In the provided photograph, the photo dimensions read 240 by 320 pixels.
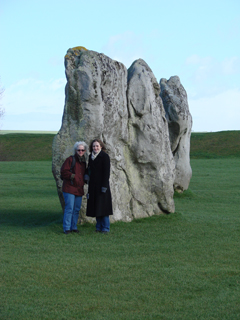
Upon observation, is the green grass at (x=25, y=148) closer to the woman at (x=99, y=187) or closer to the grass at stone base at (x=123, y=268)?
the grass at stone base at (x=123, y=268)

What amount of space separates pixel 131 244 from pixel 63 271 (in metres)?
2.21

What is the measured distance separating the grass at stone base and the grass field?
1cm

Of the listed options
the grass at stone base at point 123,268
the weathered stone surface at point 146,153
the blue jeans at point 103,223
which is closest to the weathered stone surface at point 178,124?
the grass at stone base at point 123,268

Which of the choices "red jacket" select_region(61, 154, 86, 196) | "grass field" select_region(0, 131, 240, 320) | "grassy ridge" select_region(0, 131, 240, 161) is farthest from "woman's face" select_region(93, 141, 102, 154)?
"grassy ridge" select_region(0, 131, 240, 161)

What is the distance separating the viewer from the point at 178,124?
58.4 feet

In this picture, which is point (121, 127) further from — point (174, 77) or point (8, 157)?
point (8, 157)

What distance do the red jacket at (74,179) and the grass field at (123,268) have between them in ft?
3.17

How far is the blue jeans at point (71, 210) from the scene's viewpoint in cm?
992

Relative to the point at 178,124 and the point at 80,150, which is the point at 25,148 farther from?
the point at 80,150

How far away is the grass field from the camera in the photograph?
566cm

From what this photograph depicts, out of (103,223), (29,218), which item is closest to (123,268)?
(103,223)

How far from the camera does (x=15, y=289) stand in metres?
6.30

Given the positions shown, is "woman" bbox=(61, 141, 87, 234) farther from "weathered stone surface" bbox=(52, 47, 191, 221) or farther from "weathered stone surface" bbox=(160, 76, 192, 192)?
"weathered stone surface" bbox=(160, 76, 192, 192)

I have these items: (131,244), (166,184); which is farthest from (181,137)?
(131,244)
